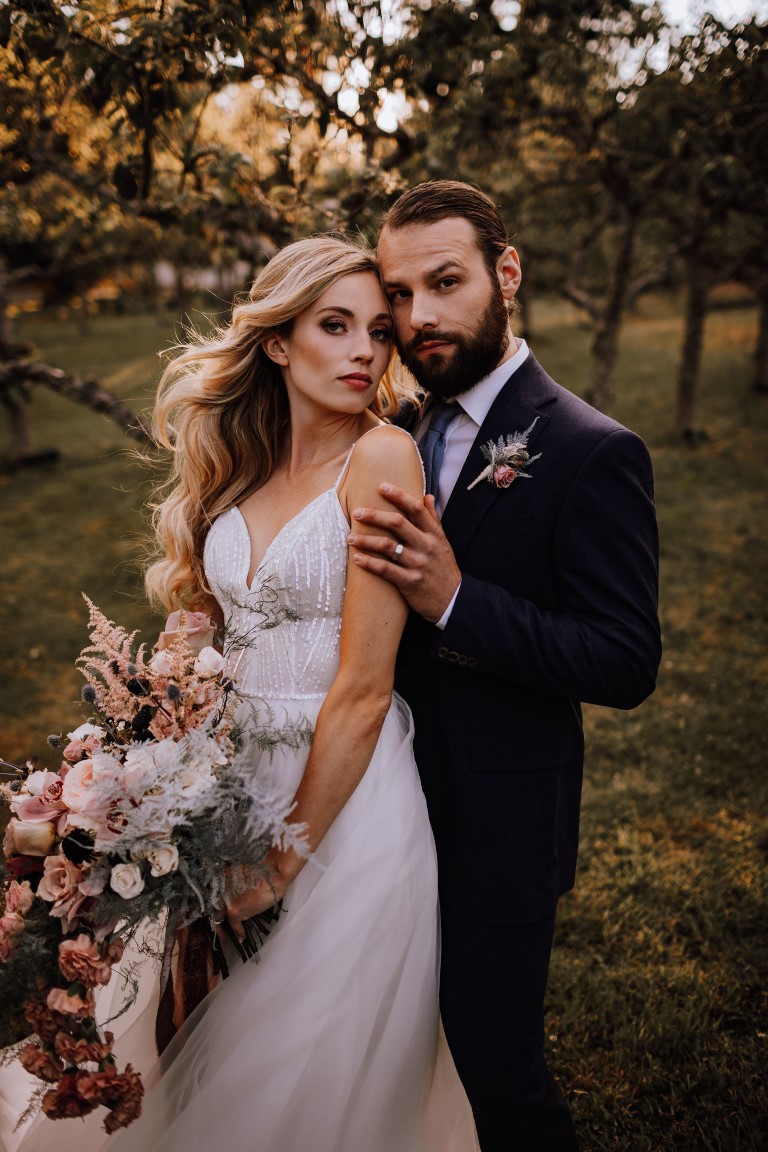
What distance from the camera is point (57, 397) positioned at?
1872 cm

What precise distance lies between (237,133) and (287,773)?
660cm

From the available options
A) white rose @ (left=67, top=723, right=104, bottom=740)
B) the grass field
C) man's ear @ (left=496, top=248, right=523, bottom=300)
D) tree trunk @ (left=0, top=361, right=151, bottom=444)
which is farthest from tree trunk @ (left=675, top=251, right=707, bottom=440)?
white rose @ (left=67, top=723, right=104, bottom=740)

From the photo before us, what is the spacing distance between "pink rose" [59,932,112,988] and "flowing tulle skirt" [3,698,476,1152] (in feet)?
1.64

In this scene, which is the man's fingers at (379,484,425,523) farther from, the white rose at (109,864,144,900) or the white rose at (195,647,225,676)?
the white rose at (109,864,144,900)

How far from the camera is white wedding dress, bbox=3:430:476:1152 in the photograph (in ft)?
6.30

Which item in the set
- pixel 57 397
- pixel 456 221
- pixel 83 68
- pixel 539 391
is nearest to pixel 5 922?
pixel 539 391

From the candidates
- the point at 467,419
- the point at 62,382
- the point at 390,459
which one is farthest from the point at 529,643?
the point at 62,382

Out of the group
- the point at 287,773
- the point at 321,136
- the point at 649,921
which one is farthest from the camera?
the point at 649,921

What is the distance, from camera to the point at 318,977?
1.96m

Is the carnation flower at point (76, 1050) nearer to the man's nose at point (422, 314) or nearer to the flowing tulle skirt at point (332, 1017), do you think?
the flowing tulle skirt at point (332, 1017)

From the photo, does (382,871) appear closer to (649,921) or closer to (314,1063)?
(314,1063)

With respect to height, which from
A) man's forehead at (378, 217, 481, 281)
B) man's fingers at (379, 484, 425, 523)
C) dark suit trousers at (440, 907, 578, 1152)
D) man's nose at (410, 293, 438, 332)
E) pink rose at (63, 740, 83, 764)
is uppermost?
man's forehead at (378, 217, 481, 281)

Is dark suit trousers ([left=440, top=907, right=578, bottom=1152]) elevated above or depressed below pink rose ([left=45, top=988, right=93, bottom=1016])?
below

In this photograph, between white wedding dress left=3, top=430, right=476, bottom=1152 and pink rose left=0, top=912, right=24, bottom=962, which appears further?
white wedding dress left=3, top=430, right=476, bottom=1152
